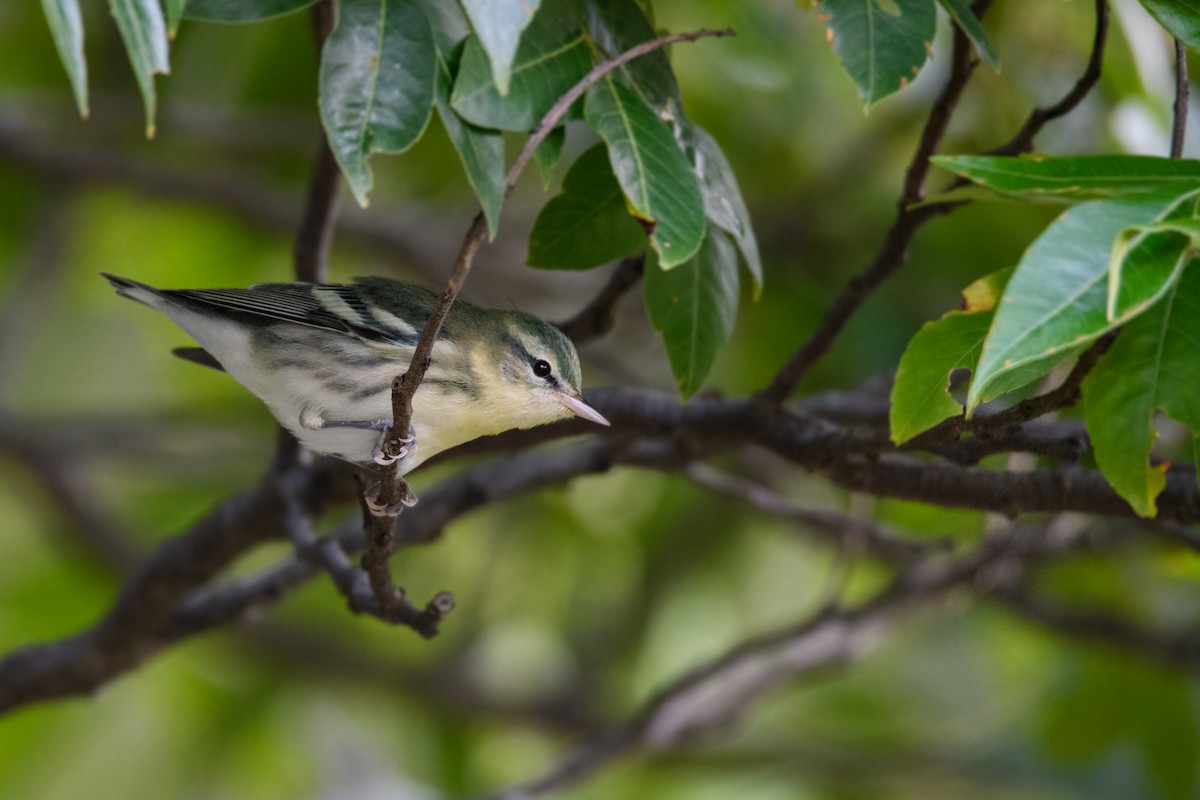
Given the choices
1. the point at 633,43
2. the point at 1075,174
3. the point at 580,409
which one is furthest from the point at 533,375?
the point at 1075,174

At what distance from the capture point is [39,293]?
5.95 metres

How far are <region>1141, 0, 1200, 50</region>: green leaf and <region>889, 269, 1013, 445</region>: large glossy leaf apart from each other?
1.58 feet

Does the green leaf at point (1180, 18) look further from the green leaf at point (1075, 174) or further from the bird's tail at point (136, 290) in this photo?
the bird's tail at point (136, 290)

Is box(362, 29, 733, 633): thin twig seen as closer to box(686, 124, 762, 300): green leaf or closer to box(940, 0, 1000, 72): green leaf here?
box(686, 124, 762, 300): green leaf

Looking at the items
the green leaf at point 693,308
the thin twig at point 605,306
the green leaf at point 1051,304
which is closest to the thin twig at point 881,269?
the green leaf at point 693,308

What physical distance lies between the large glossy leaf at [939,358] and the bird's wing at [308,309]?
149 cm

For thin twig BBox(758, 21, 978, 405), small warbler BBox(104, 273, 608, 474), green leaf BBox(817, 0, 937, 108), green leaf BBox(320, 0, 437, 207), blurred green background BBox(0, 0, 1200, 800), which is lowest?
blurred green background BBox(0, 0, 1200, 800)

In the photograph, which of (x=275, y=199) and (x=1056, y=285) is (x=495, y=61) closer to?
(x=1056, y=285)

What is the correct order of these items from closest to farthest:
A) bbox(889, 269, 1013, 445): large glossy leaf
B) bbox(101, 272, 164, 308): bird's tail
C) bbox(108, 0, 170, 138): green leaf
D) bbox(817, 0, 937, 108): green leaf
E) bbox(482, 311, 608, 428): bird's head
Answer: bbox(108, 0, 170, 138): green leaf
bbox(889, 269, 1013, 445): large glossy leaf
bbox(817, 0, 937, 108): green leaf
bbox(101, 272, 164, 308): bird's tail
bbox(482, 311, 608, 428): bird's head

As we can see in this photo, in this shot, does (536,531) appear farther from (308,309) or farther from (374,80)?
(374,80)

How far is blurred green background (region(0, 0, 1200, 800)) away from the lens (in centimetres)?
504

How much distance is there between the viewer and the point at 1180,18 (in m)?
2.06

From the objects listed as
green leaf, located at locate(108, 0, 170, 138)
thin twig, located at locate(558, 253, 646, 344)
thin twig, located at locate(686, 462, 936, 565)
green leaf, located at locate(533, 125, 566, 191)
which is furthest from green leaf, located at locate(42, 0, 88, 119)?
thin twig, located at locate(686, 462, 936, 565)

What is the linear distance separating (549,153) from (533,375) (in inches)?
44.9
